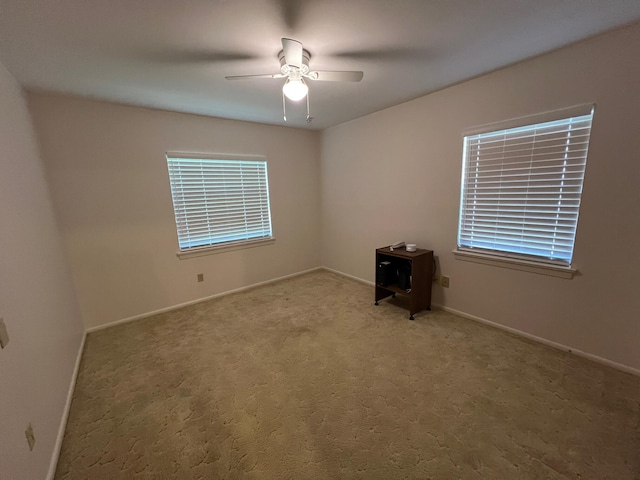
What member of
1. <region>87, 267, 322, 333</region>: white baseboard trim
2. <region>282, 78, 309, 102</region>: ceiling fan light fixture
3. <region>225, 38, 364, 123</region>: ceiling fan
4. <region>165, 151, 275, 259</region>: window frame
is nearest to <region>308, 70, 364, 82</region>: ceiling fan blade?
<region>225, 38, 364, 123</region>: ceiling fan

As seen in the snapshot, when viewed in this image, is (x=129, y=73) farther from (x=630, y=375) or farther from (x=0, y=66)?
(x=630, y=375)

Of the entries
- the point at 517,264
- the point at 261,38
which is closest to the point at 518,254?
the point at 517,264

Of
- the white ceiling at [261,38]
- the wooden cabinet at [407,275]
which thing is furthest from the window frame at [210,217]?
the wooden cabinet at [407,275]

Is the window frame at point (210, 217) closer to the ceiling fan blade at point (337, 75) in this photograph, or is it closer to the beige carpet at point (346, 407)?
the beige carpet at point (346, 407)

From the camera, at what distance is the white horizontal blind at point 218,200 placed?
10.6 feet

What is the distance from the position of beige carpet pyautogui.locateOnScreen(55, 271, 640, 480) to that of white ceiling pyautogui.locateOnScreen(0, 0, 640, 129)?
2.43 metres

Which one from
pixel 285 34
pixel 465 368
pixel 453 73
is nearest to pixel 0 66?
pixel 285 34

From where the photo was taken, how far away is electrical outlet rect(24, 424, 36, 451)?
1205 millimetres

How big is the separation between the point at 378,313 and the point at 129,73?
3.30 m

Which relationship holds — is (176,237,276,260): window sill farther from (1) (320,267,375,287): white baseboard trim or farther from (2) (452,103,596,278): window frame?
(2) (452,103,596,278): window frame

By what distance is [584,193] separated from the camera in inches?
77.9

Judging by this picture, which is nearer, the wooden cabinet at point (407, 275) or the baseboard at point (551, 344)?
the baseboard at point (551, 344)

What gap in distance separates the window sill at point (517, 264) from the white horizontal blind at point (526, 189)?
6 centimetres

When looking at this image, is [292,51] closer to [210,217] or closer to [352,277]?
[210,217]
